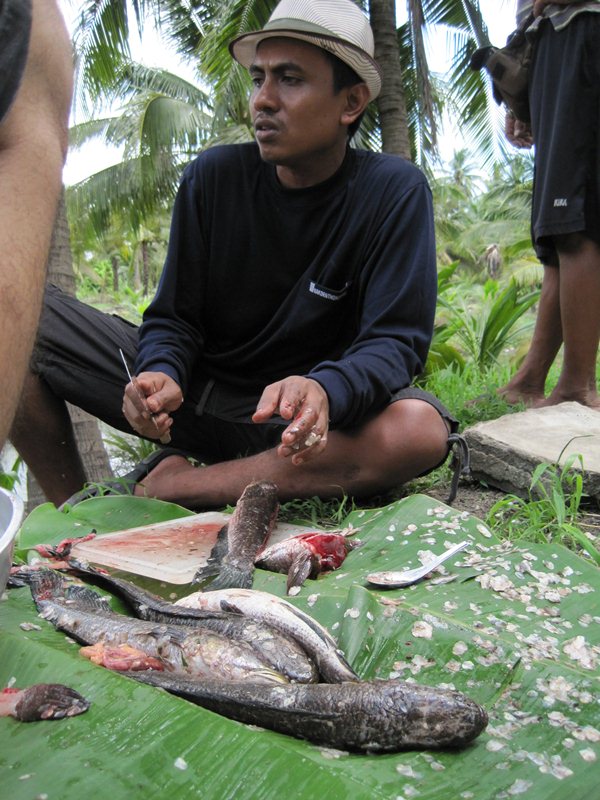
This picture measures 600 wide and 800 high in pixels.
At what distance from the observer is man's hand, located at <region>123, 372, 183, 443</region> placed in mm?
3020

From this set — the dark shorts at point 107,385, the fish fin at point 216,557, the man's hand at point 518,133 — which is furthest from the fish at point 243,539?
the man's hand at point 518,133

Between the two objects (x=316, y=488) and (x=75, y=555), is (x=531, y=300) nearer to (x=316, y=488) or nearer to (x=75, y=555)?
(x=316, y=488)

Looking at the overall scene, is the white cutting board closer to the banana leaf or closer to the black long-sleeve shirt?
the banana leaf

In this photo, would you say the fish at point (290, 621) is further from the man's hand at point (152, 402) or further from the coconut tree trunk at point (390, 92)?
the coconut tree trunk at point (390, 92)

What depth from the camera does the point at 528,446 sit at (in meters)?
3.31

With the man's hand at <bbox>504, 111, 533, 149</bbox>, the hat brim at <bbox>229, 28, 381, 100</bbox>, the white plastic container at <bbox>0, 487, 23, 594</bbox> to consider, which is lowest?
the white plastic container at <bbox>0, 487, 23, 594</bbox>

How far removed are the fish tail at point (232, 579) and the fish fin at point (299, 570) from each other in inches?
5.1

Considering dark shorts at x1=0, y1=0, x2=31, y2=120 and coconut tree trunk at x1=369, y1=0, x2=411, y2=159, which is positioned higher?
coconut tree trunk at x1=369, y1=0, x2=411, y2=159

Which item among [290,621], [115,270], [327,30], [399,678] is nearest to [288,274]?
[327,30]

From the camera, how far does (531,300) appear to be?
228 inches

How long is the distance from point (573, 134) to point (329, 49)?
1.29 metres

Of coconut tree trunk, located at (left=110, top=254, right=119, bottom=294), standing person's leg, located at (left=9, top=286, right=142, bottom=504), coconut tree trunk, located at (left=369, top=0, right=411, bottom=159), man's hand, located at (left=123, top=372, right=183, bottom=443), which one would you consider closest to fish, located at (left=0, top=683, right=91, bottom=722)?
man's hand, located at (left=123, top=372, right=183, bottom=443)

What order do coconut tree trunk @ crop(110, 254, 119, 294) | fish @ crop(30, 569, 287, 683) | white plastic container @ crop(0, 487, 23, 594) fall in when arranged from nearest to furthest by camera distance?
white plastic container @ crop(0, 487, 23, 594), fish @ crop(30, 569, 287, 683), coconut tree trunk @ crop(110, 254, 119, 294)

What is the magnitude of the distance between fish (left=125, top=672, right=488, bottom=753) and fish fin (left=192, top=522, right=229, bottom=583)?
0.90 m
